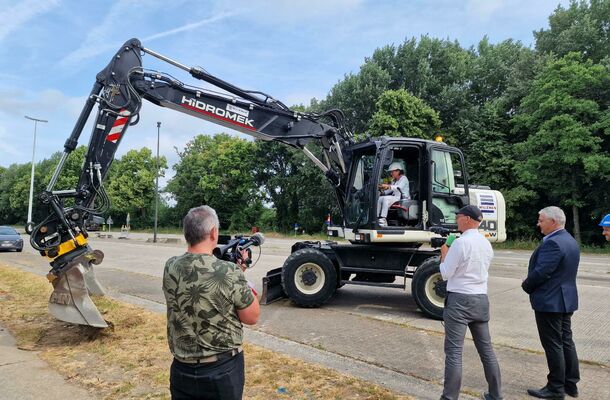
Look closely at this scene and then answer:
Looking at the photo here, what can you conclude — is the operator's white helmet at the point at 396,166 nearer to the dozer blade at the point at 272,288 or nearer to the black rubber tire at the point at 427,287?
the black rubber tire at the point at 427,287

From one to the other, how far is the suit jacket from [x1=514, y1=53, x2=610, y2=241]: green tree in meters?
23.4

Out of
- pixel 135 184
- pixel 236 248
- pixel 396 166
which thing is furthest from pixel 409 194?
pixel 135 184

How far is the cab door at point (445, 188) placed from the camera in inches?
318

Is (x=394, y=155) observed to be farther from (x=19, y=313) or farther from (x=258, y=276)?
(x=19, y=313)

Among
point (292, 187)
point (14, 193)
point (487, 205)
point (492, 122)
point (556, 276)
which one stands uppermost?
point (492, 122)

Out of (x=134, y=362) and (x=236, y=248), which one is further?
(x=134, y=362)

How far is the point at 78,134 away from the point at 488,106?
30408 millimetres

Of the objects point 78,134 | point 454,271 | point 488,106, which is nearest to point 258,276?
point 78,134

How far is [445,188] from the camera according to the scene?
826 cm

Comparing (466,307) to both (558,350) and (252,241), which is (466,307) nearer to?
(558,350)

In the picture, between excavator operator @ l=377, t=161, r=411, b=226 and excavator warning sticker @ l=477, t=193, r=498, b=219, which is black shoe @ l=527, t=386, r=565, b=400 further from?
excavator warning sticker @ l=477, t=193, r=498, b=219

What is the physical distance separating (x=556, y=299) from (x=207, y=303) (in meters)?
3.32

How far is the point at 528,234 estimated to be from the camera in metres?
28.8

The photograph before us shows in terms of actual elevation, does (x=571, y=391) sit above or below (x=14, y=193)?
below
